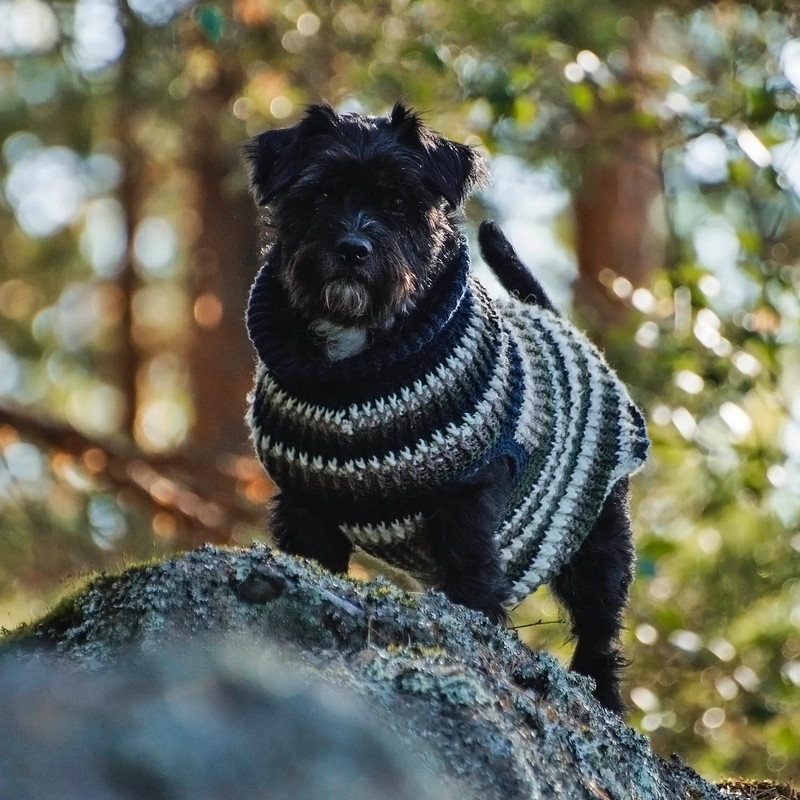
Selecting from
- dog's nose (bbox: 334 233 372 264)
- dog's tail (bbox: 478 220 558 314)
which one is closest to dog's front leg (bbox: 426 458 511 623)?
dog's nose (bbox: 334 233 372 264)

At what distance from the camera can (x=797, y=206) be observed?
243 inches

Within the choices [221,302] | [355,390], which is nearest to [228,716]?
[355,390]

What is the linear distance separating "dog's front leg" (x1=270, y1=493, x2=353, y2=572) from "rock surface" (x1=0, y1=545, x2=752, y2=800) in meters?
1.04

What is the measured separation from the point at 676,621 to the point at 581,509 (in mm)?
2257

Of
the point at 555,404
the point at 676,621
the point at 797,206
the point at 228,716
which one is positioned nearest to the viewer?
the point at 228,716

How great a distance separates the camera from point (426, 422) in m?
3.93

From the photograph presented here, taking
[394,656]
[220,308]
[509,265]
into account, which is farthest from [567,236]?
[394,656]

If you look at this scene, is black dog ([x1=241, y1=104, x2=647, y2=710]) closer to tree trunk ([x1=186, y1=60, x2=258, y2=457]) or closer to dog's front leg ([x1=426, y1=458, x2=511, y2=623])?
dog's front leg ([x1=426, y1=458, x2=511, y2=623])

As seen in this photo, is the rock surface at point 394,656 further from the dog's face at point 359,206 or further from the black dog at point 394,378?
the dog's face at point 359,206

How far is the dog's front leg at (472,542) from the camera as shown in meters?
4.04

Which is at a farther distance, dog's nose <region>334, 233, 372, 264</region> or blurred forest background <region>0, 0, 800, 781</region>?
blurred forest background <region>0, 0, 800, 781</region>

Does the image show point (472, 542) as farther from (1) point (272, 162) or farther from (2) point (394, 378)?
(1) point (272, 162)

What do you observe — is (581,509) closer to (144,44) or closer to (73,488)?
(144,44)

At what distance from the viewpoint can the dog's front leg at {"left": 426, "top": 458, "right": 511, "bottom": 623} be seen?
4.04m
